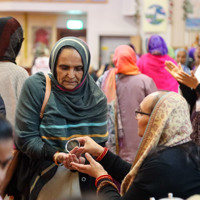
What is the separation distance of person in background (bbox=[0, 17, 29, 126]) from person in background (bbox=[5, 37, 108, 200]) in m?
0.62

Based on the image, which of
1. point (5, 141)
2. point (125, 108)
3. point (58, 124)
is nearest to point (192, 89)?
point (125, 108)

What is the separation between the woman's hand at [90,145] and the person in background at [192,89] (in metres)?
1.40

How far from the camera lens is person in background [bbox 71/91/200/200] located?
2.01 metres

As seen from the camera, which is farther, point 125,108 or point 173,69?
point 125,108

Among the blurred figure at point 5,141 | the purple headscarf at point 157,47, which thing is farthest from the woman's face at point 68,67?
the purple headscarf at point 157,47

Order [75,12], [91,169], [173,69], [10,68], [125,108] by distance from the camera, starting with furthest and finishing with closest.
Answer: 1. [75,12]
2. [125,108]
3. [173,69]
4. [10,68]
5. [91,169]

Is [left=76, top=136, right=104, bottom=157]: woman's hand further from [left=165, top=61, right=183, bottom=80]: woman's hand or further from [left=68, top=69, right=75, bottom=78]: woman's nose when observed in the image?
[left=165, top=61, right=183, bottom=80]: woman's hand

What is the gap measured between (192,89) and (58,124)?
1.86m

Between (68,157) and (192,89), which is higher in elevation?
(192,89)

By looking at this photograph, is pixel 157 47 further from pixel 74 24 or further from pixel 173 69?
pixel 74 24

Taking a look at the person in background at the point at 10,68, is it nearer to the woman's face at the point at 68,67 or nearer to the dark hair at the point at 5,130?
the woman's face at the point at 68,67

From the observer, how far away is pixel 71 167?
2.45 meters

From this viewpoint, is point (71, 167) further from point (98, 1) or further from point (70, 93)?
point (98, 1)

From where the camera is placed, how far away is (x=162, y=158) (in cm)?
203
